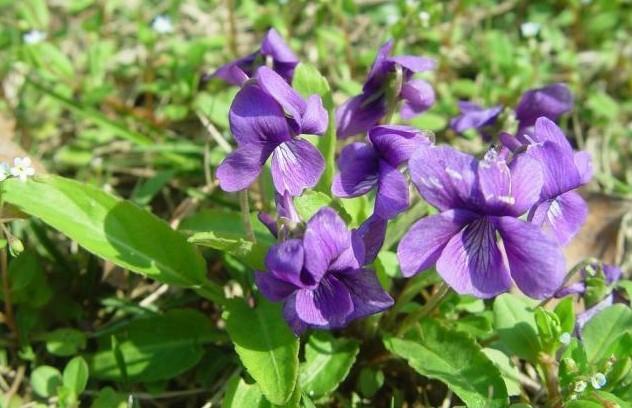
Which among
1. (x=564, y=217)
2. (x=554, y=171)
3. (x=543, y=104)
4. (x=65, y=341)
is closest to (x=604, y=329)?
(x=564, y=217)

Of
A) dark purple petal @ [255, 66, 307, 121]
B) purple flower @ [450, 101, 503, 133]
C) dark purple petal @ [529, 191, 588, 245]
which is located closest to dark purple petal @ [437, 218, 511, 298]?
dark purple petal @ [529, 191, 588, 245]

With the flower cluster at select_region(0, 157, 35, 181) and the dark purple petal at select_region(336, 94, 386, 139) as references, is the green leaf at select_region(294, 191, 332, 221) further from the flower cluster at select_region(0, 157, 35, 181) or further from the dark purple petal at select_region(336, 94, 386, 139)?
the flower cluster at select_region(0, 157, 35, 181)

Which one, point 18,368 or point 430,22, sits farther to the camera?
point 430,22

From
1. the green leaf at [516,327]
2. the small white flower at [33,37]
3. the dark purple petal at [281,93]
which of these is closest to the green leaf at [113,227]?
the dark purple petal at [281,93]

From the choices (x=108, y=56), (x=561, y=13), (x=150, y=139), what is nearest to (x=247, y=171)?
(x=150, y=139)

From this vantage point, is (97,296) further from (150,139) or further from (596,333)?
(596,333)

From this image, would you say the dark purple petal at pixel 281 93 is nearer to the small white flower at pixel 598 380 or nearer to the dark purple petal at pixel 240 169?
the dark purple petal at pixel 240 169
